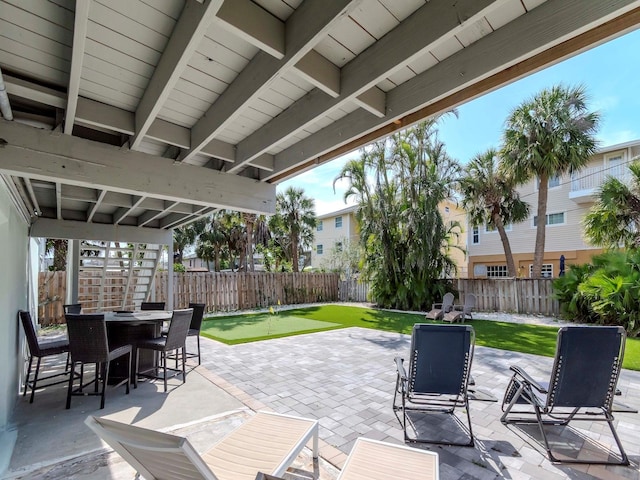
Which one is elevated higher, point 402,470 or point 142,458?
point 142,458

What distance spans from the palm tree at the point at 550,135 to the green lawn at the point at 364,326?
6.15 metres

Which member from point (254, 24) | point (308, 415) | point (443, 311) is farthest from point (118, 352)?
point (443, 311)

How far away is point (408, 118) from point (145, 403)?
173 inches

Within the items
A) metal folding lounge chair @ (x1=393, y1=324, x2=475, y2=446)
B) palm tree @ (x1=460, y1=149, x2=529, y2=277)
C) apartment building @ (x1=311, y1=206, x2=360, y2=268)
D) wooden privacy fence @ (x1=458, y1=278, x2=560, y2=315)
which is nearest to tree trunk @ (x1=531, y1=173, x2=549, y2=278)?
palm tree @ (x1=460, y1=149, x2=529, y2=277)

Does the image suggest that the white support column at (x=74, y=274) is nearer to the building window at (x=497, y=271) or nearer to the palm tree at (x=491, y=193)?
the palm tree at (x=491, y=193)

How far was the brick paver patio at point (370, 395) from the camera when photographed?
2664 millimetres

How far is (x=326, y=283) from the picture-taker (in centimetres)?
1719

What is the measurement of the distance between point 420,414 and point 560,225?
17.8 meters

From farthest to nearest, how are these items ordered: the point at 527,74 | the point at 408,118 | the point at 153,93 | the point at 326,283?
the point at 326,283 < the point at 408,118 < the point at 153,93 < the point at 527,74

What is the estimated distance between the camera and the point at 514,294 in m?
12.0

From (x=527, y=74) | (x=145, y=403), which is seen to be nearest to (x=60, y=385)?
(x=145, y=403)

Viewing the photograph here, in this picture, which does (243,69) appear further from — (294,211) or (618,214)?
(294,211)

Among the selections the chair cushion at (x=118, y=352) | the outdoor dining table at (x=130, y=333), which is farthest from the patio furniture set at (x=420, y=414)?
the outdoor dining table at (x=130, y=333)

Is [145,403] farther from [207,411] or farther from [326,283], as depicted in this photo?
[326,283]
